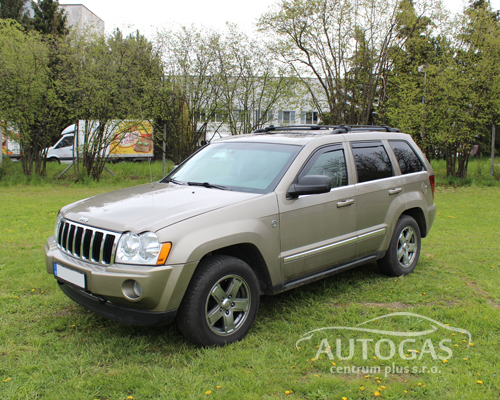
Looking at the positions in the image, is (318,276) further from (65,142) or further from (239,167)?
(65,142)

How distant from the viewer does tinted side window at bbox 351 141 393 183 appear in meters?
5.13

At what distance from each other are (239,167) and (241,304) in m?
1.47

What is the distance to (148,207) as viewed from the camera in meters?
3.84

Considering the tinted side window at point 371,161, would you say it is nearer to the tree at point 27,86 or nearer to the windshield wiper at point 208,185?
the windshield wiper at point 208,185

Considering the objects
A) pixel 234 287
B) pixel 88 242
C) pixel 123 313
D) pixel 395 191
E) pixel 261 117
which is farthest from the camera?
pixel 261 117

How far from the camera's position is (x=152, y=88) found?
15.9m

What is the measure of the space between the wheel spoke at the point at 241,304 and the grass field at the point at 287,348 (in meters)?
0.28

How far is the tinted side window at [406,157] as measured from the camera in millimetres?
5742

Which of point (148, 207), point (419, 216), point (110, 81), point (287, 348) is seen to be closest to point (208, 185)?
point (148, 207)

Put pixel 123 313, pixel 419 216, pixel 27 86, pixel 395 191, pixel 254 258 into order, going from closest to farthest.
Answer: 1. pixel 123 313
2. pixel 254 258
3. pixel 395 191
4. pixel 419 216
5. pixel 27 86

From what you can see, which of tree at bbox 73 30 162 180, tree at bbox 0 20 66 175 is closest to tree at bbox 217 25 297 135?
tree at bbox 73 30 162 180

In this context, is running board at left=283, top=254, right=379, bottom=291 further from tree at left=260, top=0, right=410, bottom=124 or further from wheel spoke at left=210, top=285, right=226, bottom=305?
tree at left=260, top=0, right=410, bottom=124

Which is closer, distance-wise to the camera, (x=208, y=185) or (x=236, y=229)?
(x=236, y=229)

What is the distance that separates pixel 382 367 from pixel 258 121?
14344 mm
